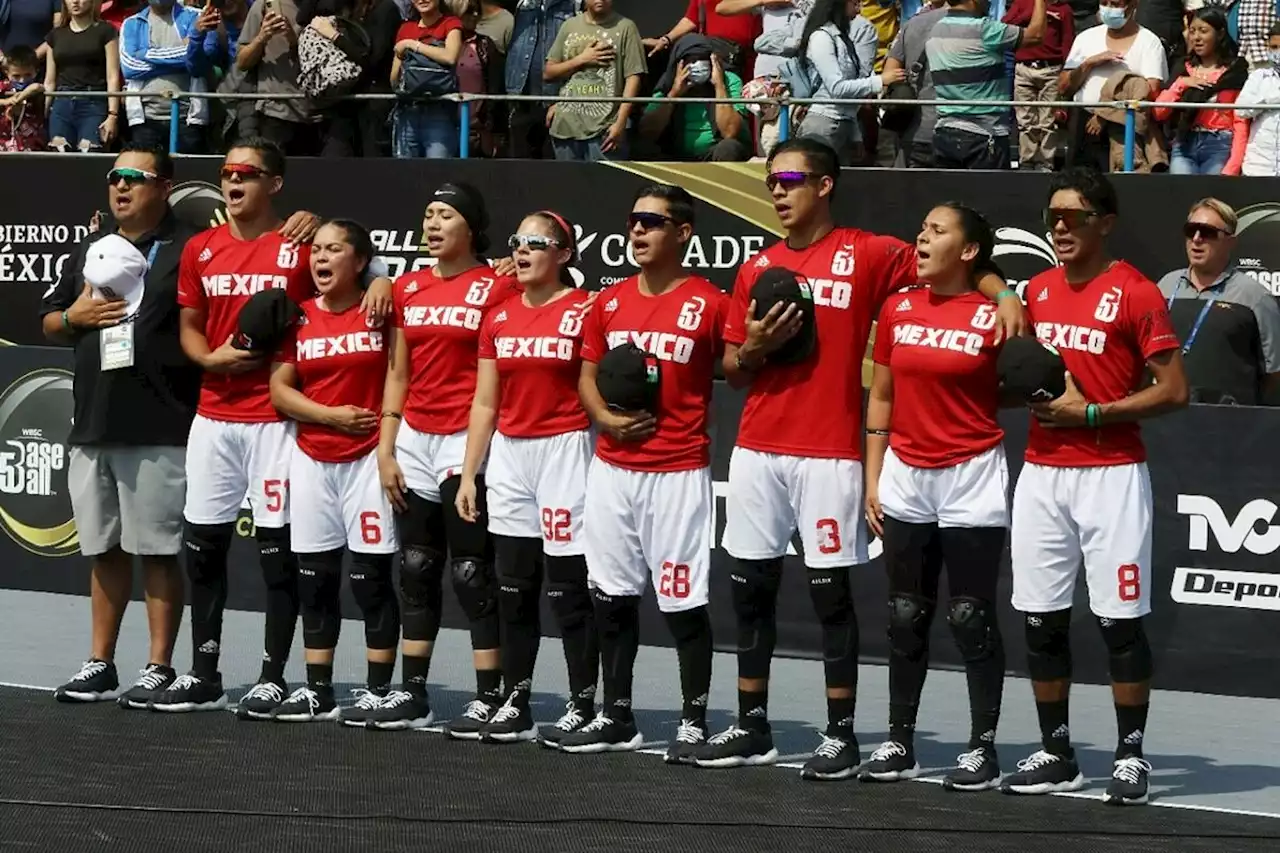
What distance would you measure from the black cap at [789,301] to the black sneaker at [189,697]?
290 cm

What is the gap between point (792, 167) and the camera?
7980 mm

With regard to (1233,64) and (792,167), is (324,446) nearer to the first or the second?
(792,167)

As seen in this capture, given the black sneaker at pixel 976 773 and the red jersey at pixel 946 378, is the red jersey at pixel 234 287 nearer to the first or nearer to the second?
the red jersey at pixel 946 378

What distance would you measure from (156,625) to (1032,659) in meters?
3.78

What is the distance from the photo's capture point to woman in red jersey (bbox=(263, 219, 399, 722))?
28.6 ft

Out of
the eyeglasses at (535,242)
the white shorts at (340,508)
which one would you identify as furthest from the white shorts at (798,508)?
the white shorts at (340,508)

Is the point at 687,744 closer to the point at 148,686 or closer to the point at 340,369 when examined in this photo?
the point at 340,369

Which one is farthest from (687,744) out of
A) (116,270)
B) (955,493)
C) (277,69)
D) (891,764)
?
(277,69)

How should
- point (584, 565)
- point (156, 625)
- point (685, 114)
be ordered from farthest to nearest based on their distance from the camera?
point (685, 114) < point (156, 625) < point (584, 565)

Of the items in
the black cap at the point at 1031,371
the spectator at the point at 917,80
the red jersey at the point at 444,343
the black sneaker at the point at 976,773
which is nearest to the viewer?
the black cap at the point at 1031,371

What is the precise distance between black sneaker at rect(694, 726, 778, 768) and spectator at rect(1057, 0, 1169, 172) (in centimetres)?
501

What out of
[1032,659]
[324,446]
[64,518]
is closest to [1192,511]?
[1032,659]

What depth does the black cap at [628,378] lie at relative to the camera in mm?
7867

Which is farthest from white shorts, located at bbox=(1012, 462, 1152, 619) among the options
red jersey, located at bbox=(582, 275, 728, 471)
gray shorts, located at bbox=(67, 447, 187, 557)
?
gray shorts, located at bbox=(67, 447, 187, 557)
